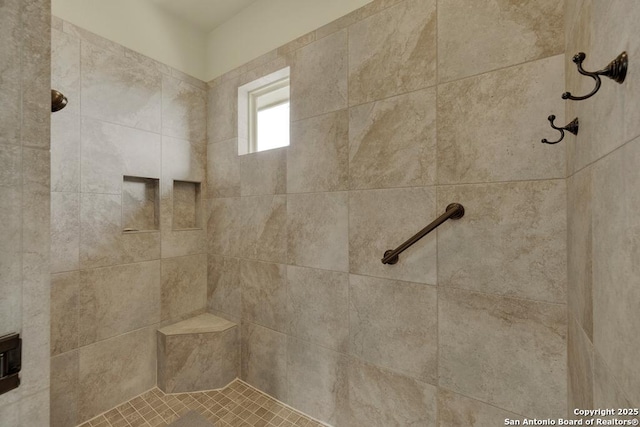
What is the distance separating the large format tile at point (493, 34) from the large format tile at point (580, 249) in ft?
1.68

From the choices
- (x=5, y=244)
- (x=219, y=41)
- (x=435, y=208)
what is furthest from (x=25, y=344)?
(x=219, y=41)

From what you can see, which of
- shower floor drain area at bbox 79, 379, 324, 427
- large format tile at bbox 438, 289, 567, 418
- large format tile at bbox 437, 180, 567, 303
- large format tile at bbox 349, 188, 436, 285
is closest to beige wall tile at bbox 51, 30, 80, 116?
large format tile at bbox 349, 188, 436, 285

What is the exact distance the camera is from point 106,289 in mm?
1658

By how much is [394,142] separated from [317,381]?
54.9 inches

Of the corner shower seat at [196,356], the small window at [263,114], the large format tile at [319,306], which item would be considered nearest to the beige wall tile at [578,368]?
the large format tile at [319,306]

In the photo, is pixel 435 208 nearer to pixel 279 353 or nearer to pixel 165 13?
pixel 279 353

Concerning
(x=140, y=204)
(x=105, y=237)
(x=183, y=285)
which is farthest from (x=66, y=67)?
(x=183, y=285)

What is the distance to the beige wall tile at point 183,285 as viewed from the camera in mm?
1942

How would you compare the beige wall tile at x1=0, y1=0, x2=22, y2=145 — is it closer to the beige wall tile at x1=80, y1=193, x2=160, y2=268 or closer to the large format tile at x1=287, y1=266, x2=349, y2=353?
the beige wall tile at x1=80, y1=193, x2=160, y2=268

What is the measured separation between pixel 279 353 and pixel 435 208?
1.32m

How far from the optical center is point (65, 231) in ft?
4.89

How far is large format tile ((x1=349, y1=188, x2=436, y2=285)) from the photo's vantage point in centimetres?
122

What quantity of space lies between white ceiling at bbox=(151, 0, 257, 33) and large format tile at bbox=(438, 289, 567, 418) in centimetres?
232

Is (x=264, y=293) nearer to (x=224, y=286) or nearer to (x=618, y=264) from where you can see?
(x=224, y=286)
